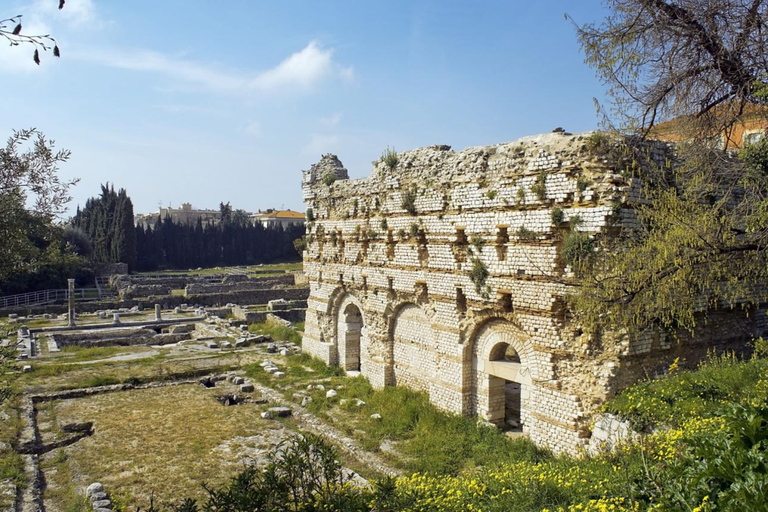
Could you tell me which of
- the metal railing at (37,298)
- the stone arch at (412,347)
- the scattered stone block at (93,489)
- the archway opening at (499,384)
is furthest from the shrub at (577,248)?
the metal railing at (37,298)

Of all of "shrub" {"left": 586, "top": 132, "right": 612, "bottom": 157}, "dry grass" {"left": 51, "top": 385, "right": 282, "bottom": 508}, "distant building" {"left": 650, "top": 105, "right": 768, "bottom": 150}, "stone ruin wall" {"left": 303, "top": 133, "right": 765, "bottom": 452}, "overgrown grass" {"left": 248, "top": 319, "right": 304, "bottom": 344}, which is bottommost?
"dry grass" {"left": 51, "top": 385, "right": 282, "bottom": 508}

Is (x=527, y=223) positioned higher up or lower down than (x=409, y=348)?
higher up

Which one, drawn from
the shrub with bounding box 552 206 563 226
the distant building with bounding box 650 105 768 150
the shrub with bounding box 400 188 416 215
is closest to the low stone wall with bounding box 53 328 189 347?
the shrub with bounding box 400 188 416 215

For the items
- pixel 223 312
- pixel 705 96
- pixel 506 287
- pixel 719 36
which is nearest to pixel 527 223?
pixel 506 287

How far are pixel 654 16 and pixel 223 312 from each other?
90.3 ft

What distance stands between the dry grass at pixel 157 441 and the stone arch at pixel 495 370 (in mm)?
4608

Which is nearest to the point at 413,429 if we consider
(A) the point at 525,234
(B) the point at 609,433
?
(B) the point at 609,433

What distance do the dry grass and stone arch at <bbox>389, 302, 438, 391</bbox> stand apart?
3.42 m

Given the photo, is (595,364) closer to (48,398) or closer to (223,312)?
(48,398)

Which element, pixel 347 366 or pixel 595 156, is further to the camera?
pixel 347 366

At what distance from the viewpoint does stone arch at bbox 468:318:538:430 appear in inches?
421

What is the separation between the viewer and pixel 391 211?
14.2m

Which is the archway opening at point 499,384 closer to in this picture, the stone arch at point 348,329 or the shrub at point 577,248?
the shrub at point 577,248

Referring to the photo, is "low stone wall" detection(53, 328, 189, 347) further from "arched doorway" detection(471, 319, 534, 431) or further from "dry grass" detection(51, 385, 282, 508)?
"arched doorway" detection(471, 319, 534, 431)
